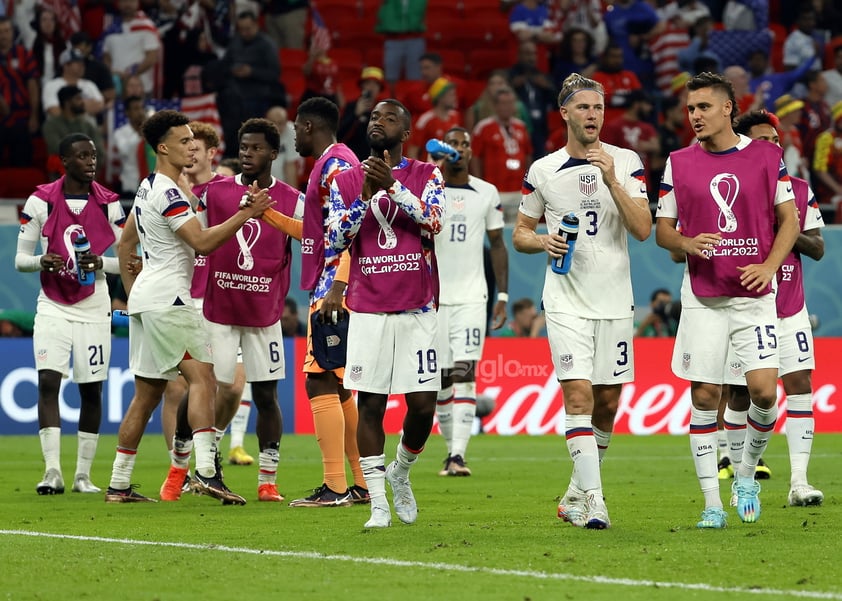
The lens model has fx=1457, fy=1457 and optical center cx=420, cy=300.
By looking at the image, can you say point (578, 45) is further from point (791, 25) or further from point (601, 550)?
point (601, 550)

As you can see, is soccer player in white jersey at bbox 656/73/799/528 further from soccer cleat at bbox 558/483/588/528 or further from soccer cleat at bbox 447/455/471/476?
soccer cleat at bbox 447/455/471/476

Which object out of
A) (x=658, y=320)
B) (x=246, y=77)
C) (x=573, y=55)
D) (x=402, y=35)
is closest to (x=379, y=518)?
(x=658, y=320)

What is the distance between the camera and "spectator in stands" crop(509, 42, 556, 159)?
2189cm

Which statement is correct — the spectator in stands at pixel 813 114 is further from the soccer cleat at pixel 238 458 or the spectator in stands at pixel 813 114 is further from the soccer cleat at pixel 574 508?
the soccer cleat at pixel 574 508

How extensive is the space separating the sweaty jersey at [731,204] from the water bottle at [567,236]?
2.18 ft

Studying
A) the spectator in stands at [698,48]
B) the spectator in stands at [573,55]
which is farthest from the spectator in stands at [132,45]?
the spectator in stands at [698,48]

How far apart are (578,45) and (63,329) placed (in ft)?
45.5

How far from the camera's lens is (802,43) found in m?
24.9

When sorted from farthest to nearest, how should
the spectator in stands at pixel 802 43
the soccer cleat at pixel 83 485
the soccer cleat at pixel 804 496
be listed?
the spectator in stands at pixel 802 43, the soccer cleat at pixel 83 485, the soccer cleat at pixel 804 496

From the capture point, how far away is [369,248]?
827 centimetres

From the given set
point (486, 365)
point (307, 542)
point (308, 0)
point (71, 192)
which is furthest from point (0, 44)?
point (307, 542)

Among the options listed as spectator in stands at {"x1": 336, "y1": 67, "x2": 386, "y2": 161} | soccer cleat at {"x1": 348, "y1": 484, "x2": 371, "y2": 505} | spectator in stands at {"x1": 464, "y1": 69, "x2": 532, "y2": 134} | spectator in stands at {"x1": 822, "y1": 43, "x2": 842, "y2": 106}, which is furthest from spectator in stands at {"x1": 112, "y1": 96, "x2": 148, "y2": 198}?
spectator in stands at {"x1": 822, "y1": 43, "x2": 842, "y2": 106}

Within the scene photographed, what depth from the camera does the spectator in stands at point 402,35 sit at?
23.6m

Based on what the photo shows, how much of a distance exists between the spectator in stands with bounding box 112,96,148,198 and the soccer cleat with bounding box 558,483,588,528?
12.0m
